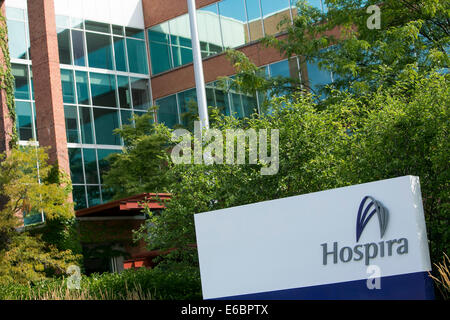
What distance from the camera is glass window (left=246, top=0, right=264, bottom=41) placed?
31.4 m

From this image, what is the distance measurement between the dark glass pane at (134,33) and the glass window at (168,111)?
3.73 meters

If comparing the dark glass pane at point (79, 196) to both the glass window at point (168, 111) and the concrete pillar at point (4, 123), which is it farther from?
the glass window at point (168, 111)

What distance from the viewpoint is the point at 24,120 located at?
97.4 feet

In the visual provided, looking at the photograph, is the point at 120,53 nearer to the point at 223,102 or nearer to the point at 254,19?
the point at 223,102

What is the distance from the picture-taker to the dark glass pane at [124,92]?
111 feet

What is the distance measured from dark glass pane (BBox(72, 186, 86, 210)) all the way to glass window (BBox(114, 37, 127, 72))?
23.0 feet

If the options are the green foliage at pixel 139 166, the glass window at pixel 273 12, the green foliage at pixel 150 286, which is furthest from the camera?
the glass window at pixel 273 12

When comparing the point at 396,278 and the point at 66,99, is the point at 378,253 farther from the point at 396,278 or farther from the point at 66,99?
the point at 66,99

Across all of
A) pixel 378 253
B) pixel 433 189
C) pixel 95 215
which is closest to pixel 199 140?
pixel 433 189

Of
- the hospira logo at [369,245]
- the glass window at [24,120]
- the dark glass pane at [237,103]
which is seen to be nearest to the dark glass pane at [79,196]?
the glass window at [24,120]

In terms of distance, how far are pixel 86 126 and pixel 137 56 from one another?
19.2ft

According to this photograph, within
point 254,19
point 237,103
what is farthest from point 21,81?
point 254,19

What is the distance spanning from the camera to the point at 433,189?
10766mm

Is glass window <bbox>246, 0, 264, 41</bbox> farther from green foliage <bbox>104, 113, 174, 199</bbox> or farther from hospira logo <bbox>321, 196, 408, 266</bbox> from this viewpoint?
hospira logo <bbox>321, 196, 408, 266</bbox>
